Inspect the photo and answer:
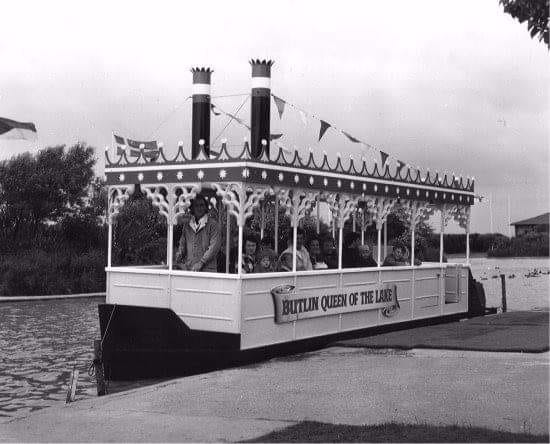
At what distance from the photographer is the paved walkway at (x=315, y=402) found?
810 centimetres

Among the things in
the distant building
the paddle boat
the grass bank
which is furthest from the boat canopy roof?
the distant building

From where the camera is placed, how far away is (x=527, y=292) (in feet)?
112

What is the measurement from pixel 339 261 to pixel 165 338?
10.8 ft

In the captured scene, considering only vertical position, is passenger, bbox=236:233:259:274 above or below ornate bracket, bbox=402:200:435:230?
below

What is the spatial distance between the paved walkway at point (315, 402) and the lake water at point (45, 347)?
1.73m

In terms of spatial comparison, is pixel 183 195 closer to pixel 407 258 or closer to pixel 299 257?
pixel 299 257

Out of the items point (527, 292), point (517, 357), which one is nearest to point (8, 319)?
point (517, 357)

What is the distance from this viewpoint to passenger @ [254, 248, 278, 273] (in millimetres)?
13508

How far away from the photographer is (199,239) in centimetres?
1351

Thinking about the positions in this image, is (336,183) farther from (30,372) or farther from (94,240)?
(94,240)

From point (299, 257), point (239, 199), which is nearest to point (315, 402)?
point (239, 199)

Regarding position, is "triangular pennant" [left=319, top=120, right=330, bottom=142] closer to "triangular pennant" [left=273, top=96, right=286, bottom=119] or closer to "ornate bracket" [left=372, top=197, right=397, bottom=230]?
"triangular pennant" [left=273, top=96, right=286, bottom=119]

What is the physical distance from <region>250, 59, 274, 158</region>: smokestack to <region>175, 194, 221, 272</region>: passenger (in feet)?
7.42

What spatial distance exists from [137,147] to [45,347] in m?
5.35
